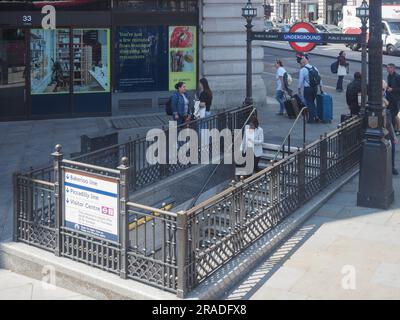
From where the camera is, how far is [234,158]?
14172mm

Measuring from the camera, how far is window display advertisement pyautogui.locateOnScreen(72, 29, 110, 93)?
21.6 m

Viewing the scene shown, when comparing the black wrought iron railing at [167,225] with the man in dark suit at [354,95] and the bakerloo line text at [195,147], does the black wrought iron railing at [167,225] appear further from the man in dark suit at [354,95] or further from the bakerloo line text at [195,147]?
the man in dark suit at [354,95]

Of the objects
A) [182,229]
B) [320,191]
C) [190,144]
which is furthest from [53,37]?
[182,229]

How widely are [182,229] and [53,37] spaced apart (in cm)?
1472

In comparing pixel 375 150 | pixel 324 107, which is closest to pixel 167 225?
pixel 375 150

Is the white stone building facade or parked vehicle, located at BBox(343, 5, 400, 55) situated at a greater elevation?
parked vehicle, located at BBox(343, 5, 400, 55)

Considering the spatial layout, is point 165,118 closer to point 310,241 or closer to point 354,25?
point 310,241

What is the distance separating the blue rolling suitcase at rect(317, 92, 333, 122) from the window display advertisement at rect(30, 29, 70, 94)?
7697 mm

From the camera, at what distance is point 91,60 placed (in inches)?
856

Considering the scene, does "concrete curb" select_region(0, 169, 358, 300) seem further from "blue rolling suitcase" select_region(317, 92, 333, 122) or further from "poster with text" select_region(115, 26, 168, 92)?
"poster with text" select_region(115, 26, 168, 92)

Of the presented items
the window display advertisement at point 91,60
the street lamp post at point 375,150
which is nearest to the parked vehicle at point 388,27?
the window display advertisement at point 91,60

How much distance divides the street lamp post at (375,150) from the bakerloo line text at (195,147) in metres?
2.44

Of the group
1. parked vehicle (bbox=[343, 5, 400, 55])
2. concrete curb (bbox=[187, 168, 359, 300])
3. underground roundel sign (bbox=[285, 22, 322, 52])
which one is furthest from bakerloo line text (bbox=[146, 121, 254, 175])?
parked vehicle (bbox=[343, 5, 400, 55])
